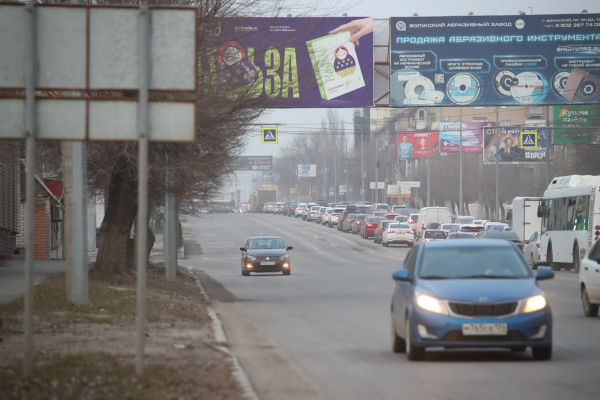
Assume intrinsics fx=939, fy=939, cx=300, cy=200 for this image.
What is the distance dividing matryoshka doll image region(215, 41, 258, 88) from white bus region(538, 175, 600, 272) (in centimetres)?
1493

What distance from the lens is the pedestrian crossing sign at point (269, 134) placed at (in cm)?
5697

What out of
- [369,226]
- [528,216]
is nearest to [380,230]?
[369,226]

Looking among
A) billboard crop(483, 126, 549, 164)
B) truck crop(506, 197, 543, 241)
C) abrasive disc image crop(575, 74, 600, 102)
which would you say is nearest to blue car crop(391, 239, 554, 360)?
abrasive disc image crop(575, 74, 600, 102)

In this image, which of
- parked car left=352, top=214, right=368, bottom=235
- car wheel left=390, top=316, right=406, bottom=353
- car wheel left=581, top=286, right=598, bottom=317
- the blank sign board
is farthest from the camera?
parked car left=352, top=214, right=368, bottom=235

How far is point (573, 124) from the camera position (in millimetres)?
50969

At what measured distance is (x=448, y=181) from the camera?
3610 inches

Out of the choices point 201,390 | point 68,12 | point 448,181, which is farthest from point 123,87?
point 448,181

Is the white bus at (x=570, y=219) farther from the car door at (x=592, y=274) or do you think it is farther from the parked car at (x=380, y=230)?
the parked car at (x=380, y=230)

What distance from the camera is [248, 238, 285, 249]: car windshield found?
35.5 m

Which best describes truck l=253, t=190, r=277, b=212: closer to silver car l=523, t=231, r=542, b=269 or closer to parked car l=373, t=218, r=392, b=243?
parked car l=373, t=218, r=392, b=243

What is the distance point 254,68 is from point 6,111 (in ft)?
39.1

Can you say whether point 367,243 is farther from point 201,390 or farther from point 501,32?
point 201,390

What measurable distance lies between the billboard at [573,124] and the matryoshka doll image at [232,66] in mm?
33440

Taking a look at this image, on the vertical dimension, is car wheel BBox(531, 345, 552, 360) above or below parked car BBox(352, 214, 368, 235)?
above
